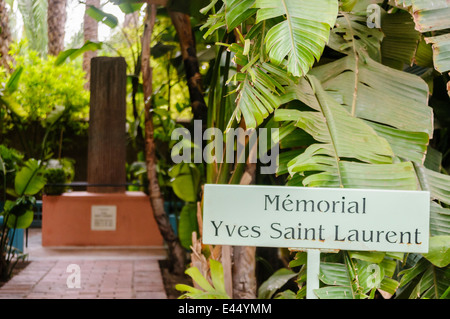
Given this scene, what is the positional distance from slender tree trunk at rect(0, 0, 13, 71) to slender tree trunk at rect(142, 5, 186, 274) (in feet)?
2.32

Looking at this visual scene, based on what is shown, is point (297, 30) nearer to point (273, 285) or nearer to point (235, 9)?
point (235, 9)

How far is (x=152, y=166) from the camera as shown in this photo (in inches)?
110

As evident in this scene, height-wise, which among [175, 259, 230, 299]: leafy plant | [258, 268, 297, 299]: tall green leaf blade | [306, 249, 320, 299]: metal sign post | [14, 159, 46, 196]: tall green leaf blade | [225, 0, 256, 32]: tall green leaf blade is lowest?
[258, 268, 297, 299]: tall green leaf blade

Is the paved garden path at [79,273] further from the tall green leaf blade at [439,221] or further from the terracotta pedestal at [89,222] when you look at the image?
the tall green leaf blade at [439,221]

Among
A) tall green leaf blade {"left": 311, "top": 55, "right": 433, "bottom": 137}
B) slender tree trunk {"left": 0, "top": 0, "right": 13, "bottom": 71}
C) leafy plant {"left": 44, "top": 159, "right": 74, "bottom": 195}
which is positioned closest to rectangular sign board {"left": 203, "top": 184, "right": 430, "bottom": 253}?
tall green leaf blade {"left": 311, "top": 55, "right": 433, "bottom": 137}

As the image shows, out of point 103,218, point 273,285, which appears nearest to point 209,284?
point 273,285

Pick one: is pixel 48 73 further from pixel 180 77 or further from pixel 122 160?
pixel 180 77

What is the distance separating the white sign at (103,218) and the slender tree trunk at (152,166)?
425mm

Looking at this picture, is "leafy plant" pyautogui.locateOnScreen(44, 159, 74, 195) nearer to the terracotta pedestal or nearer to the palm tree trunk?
the terracotta pedestal

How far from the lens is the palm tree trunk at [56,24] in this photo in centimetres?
188

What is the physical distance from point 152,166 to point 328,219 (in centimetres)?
176

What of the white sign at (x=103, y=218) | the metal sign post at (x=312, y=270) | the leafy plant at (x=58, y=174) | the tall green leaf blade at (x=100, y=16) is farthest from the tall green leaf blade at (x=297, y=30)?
the white sign at (x=103, y=218)

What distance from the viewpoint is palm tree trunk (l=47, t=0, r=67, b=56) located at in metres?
1.88

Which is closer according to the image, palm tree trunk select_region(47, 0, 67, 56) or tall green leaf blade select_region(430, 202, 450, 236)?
tall green leaf blade select_region(430, 202, 450, 236)
